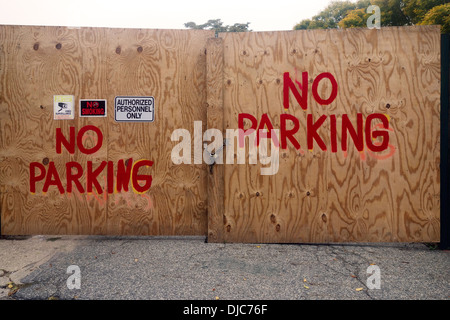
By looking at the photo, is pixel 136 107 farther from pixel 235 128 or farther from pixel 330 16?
pixel 330 16

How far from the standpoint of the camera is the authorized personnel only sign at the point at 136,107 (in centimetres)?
325

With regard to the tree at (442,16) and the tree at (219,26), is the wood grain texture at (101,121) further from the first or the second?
the tree at (219,26)

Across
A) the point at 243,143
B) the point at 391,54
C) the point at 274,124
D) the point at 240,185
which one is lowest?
the point at 240,185

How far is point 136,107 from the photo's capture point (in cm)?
325

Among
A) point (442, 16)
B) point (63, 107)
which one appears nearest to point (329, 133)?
point (63, 107)

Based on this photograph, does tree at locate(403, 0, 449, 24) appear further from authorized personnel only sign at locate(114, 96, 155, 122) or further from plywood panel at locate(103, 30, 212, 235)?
authorized personnel only sign at locate(114, 96, 155, 122)

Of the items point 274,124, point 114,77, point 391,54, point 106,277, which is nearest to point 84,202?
point 106,277

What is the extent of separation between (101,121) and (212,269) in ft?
6.60

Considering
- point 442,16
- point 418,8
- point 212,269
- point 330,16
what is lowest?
point 212,269

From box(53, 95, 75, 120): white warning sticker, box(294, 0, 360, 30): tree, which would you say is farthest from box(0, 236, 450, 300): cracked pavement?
box(294, 0, 360, 30): tree

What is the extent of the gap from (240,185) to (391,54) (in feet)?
6.91
